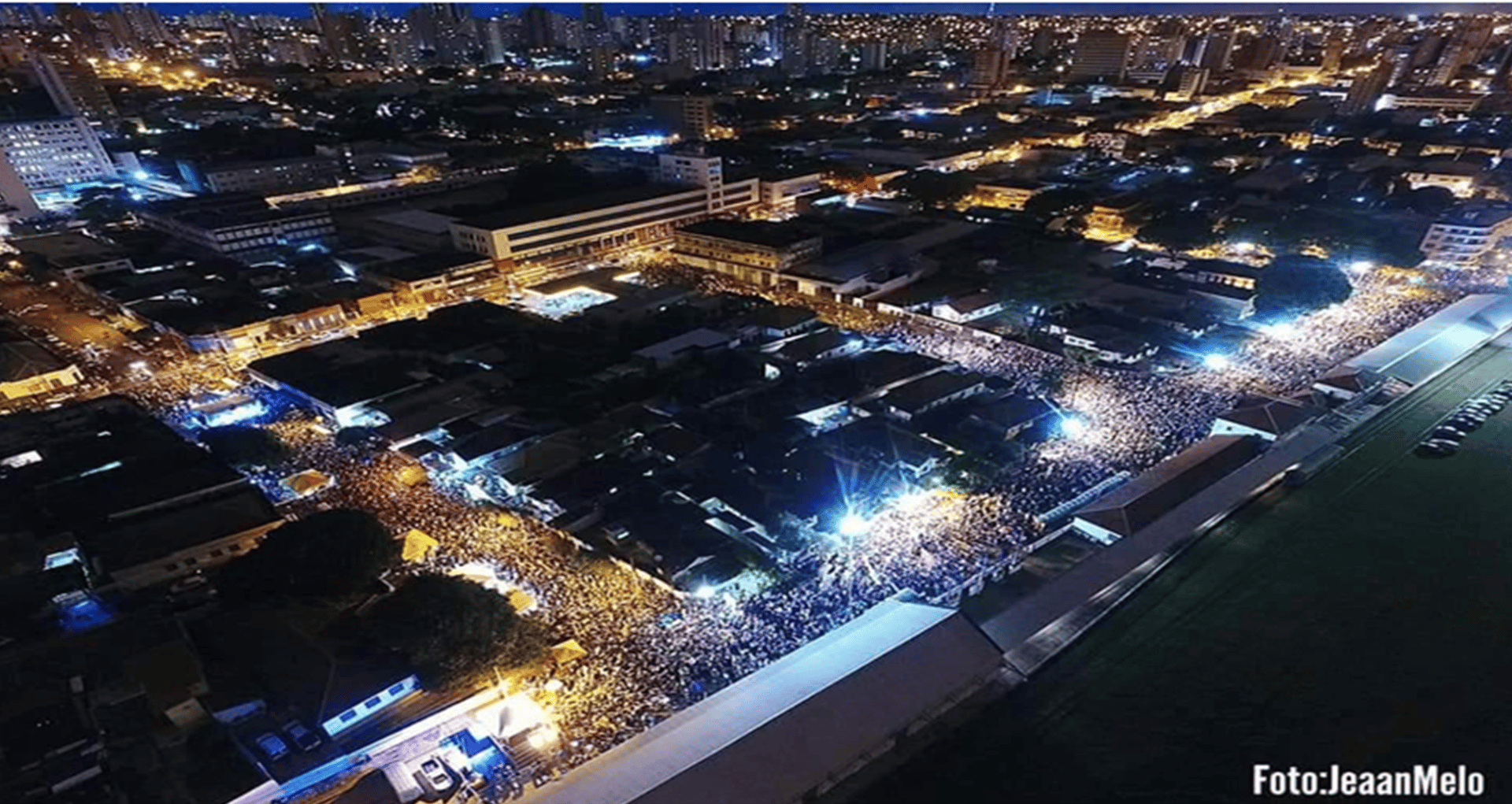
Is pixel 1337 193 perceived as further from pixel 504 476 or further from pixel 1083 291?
pixel 504 476

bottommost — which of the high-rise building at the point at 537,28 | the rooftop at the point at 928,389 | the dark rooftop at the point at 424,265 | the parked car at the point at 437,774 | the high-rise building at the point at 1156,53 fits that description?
the parked car at the point at 437,774

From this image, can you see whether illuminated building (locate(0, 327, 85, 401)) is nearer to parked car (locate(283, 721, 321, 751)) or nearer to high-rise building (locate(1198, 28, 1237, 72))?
parked car (locate(283, 721, 321, 751))

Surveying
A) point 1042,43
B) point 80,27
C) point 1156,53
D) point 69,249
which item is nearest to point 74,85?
point 69,249

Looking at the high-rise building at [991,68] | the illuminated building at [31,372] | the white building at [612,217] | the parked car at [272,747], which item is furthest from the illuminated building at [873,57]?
the parked car at [272,747]

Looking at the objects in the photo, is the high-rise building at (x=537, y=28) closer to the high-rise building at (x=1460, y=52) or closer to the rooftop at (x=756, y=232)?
the rooftop at (x=756, y=232)

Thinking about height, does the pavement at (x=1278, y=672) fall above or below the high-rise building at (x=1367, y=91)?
below

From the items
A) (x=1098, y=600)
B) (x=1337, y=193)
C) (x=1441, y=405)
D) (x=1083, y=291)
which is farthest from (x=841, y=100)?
(x=1098, y=600)

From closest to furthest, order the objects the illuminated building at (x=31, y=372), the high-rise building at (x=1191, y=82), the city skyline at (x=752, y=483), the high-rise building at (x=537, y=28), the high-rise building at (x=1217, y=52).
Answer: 1. the city skyline at (x=752, y=483)
2. the illuminated building at (x=31, y=372)
3. the high-rise building at (x=1191, y=82)
4. the high-rise building at (x=1217, y=52)
5. the high-rise building at (x=537, y=28)
